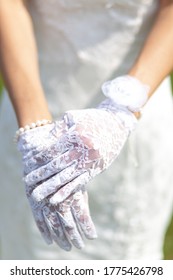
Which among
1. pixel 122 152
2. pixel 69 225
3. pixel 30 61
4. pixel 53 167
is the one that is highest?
pixel 30 61

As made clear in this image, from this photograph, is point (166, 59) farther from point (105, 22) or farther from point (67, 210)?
point (67, 210)

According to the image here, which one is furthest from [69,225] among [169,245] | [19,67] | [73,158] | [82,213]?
[169,245]

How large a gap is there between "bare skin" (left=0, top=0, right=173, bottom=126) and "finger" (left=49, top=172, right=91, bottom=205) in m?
0.20

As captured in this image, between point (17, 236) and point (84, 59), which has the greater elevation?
point (84, 59)

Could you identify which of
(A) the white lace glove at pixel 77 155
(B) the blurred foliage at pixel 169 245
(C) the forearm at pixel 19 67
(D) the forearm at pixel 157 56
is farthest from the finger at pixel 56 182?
(B) the blurred foliage at pixel 169 245

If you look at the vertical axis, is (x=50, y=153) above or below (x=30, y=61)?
below

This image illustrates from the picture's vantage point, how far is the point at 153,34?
6.81 feet

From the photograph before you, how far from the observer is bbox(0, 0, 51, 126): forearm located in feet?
6.51

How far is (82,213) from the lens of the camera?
188cm

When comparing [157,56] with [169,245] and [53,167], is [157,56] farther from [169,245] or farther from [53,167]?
[169,245]

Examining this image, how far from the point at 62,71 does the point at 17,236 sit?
50cm

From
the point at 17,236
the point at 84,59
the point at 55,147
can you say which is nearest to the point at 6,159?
the point at 17,236

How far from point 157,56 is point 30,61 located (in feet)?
0.96

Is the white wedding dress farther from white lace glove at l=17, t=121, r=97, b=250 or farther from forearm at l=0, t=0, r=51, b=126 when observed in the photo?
white lace glove at l=17, t=121, r=97, b=250
